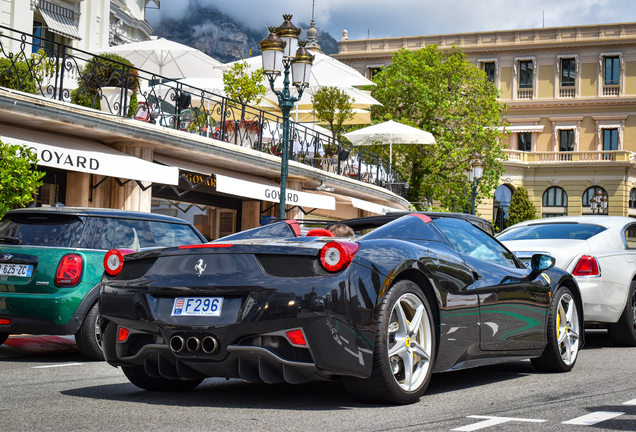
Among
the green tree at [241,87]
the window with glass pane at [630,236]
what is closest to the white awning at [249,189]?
the green tree at [241,87]

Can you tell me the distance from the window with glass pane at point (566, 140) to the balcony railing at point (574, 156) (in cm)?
164

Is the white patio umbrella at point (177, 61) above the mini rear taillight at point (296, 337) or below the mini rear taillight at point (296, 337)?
above

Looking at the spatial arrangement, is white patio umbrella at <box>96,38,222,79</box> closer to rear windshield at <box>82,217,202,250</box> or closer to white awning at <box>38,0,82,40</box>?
white awning at <box>38,0,82,40</box>

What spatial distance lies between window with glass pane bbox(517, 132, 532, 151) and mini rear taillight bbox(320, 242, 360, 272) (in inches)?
2501

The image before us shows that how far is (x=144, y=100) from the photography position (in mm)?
16094

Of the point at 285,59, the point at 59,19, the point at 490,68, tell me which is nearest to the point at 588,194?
the point at 490,68

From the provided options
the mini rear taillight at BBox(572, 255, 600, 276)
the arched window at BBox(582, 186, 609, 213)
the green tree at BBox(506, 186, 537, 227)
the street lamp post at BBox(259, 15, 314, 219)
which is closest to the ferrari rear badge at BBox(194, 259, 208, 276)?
the mini rear taillight at BBox(572, 255, 600, 276)

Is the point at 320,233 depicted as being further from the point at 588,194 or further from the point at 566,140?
the point at 566,140

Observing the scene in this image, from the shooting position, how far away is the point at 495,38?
65.9 meters

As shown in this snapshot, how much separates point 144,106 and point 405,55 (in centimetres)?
3754

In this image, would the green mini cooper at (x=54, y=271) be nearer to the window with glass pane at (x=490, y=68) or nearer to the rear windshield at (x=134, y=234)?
the rear windshield at (x=134, y=234)

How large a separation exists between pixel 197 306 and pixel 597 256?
5793 mm

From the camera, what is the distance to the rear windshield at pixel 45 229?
764 centimetres

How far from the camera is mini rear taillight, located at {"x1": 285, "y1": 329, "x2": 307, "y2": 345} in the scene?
4422 millimetres
